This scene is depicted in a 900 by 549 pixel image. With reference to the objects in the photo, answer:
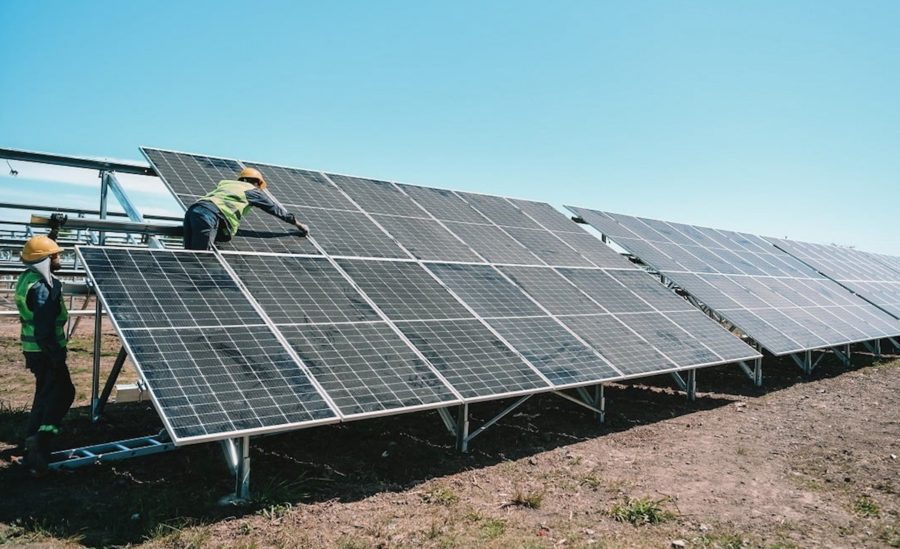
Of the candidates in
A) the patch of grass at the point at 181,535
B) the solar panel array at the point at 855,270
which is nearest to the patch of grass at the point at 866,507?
the patch of grass at the point at 181,535

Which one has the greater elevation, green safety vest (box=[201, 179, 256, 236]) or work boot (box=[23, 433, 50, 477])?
green safety vest (box=[201, 179, 256, 236])

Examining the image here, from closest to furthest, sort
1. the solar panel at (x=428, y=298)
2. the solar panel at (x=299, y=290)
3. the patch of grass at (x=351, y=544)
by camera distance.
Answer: the patch of grass at (x=351, y=544) < the solar panel at (x=428, y=298) < the solar panel at (x=299, y=290)

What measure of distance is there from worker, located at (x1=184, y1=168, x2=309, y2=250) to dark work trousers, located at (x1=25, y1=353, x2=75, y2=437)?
2397 mm

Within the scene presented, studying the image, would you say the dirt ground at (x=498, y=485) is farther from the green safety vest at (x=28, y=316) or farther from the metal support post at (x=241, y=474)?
the green safety vest at (x=28, y=316)

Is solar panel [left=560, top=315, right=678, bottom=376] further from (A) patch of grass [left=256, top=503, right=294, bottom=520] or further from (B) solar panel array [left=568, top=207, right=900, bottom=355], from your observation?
(A) patch of grass [left=256, top=503, right=294, bottom=520]

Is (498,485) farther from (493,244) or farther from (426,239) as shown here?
(493,244)

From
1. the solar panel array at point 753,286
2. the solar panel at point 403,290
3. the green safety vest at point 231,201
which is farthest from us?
the solar panel array at point 753,286

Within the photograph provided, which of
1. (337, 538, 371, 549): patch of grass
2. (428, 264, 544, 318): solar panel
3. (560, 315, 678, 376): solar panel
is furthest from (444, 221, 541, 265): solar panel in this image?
(337, 538, 371, 549): patch of grass

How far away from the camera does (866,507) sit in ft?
24.8

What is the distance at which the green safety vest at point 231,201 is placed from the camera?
9203 millimetres

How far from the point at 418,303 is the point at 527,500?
3.65m

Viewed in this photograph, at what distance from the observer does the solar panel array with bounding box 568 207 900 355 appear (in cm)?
1594

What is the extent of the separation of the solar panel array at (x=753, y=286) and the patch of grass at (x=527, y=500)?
30.4 ft

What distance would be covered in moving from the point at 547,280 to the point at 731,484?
559cm
